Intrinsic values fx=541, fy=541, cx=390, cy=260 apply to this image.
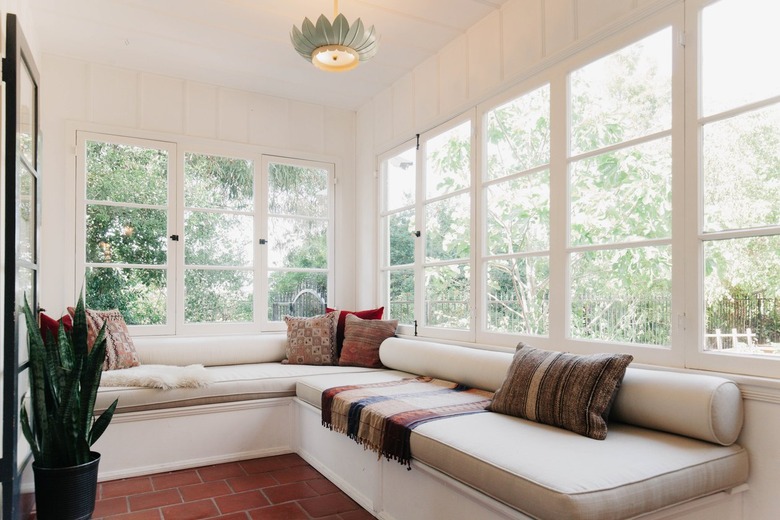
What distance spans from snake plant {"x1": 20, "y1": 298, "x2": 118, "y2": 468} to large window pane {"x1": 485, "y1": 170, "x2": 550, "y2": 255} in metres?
2.33

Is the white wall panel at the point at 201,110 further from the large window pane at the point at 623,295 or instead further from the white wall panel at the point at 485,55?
the large window pane at the point at 623,295

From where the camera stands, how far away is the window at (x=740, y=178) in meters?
2.08

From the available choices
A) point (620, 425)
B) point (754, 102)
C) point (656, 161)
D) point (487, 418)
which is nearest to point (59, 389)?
point (487, 418)

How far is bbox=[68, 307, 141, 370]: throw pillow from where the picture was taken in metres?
3.60

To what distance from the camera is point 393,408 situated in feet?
8.82

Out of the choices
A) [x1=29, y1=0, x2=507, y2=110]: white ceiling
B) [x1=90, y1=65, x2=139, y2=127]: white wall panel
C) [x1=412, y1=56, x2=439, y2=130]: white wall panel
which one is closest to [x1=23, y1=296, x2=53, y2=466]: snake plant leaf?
[x1=29, y1=0, x2=507, y2=110]: white ceiling

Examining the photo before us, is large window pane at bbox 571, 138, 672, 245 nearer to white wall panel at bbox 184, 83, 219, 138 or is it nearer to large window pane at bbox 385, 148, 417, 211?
large window pane at bbox 385, 148, 417, 211

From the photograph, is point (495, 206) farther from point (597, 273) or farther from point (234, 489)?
point (234, 489)

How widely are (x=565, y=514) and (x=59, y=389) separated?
2.26m

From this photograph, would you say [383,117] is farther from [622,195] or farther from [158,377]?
[158,377]

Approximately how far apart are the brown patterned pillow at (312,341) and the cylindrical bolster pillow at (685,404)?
2.51m

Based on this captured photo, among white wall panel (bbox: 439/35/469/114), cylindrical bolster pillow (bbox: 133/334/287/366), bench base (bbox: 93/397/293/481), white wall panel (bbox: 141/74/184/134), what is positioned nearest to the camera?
bench base (bbox: 93/397/293/481)

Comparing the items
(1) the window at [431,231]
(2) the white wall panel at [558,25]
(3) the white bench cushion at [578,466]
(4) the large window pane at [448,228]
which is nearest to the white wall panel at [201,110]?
(1) the window at [431,231]

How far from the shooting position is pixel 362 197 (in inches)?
205
